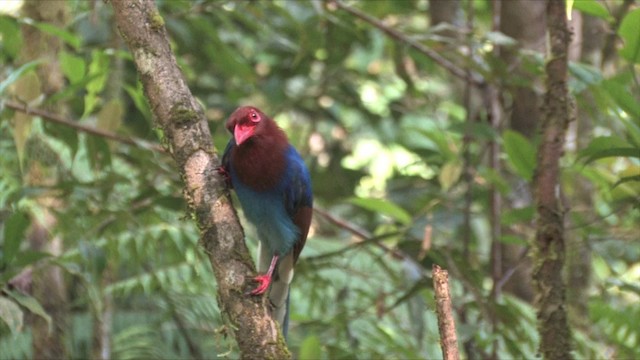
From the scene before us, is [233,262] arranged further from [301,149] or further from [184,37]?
[301,149]

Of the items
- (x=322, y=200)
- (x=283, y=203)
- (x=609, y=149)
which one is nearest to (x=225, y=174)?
(x=283, y=203)

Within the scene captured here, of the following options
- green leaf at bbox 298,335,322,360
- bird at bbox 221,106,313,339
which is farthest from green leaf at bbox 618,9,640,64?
green leaf at bbox 298,335,322,360

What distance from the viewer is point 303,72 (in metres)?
5.23

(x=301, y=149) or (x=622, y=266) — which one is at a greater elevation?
(x=301, y=149)

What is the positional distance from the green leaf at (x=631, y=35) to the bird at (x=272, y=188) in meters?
1.20

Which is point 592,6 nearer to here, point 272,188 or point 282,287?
point 272,188

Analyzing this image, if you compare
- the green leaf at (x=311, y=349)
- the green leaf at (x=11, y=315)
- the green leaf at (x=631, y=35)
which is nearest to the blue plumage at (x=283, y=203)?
the green leaf at (x=311, y=349)

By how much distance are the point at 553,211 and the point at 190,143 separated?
1.34m

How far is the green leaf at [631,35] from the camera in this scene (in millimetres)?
2914

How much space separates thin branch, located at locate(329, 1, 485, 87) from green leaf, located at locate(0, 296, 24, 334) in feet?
6.64

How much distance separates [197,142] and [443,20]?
8.46 ft

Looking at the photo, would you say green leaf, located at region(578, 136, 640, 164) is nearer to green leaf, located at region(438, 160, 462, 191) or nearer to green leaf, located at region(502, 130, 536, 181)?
green leaf, located at region(502, 130, 536, 181)

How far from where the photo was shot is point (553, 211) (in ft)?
10.5

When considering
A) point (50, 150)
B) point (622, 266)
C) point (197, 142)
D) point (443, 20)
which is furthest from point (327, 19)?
point (622, 266)
